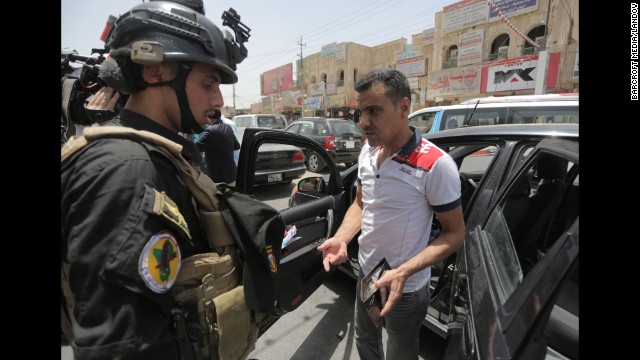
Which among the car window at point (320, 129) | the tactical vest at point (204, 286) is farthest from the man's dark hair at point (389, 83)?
the car window at point (320, 129)

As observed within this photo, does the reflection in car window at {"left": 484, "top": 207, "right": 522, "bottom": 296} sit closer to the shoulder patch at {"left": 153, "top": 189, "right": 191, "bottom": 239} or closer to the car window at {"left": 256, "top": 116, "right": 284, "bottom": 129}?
the shoulder patch at {"left": 153, "top": 189, "right": 191, "bottom": 239}

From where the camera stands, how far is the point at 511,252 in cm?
141

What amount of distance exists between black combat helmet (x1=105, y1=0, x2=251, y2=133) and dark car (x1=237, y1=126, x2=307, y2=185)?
5.15 m

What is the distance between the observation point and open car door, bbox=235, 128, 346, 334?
69.7 inches

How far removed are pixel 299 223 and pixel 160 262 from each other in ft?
5.05

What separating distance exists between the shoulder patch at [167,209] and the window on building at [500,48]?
20.3 m

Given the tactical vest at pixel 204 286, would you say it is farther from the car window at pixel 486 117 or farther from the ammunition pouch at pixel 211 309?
the car window at pixel 486 117

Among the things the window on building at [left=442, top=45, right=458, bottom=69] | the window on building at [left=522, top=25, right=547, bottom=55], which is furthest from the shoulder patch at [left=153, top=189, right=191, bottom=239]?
the window on building at [left=442, top=45, right=458, bottom=69]

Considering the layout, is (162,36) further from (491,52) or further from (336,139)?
(491,52)
